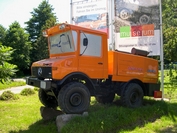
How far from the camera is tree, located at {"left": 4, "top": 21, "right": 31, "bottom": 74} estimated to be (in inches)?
1199

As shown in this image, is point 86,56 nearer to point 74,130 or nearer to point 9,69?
point 74,130

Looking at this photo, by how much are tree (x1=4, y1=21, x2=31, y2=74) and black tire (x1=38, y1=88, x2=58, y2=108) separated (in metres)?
24.6

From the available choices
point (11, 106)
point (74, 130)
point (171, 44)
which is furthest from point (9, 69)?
point (171, 44)

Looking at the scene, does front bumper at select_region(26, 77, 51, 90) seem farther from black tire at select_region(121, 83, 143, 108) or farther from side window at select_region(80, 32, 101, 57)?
black tire at select_region(121, 83, 143, 108)

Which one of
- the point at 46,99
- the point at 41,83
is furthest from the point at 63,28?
the point at 46,99

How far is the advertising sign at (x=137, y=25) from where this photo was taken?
28.2 ft

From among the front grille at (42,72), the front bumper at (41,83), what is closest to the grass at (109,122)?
the front bumper at (41,83)

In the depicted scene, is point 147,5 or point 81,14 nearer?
point 147,5

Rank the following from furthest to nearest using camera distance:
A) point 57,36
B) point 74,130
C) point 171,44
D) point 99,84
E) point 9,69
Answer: point 171,44
point 9,69
point 99,84
point 57,36
point 74,130

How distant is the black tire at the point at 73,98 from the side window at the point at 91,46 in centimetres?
95

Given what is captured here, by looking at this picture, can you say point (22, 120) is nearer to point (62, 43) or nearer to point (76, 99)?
point (76, 99)

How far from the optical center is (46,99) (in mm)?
6926

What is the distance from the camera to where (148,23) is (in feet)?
28.7

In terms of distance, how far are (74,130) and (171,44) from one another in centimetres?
1514
